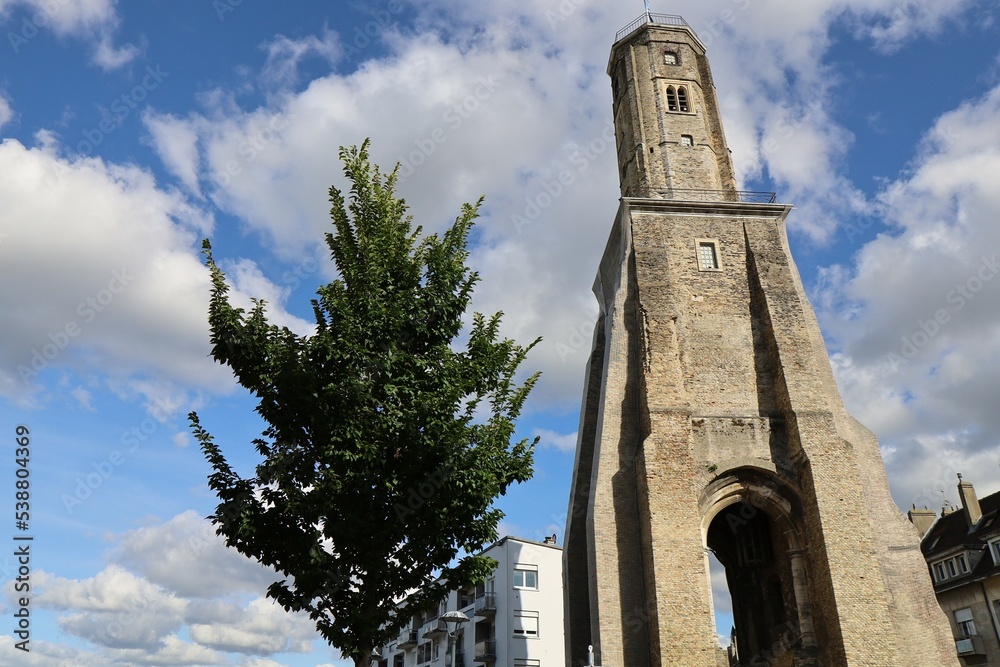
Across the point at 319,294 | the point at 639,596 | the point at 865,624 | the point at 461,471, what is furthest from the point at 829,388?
the point at 319,294

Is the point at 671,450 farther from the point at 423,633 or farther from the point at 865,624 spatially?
the point at 423,633

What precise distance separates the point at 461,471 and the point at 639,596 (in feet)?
32.2

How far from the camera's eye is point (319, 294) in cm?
1358

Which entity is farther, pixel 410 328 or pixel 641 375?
pixel 641 375

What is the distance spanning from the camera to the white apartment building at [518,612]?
1585 inches

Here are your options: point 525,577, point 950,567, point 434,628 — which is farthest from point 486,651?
point 950,567

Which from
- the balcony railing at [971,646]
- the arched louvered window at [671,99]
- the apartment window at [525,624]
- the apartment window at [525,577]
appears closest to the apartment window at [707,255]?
the arched louvered window at [671,99]

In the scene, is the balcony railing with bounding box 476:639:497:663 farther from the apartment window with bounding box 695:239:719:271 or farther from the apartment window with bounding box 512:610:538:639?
the apartment window with bounding box 695:239:719:271

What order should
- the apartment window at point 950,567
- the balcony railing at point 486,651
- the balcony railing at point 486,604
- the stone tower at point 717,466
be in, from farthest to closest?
the balcony railing at point 486,604, the balcony railing at point 486,651, the apartment window at point 950,567, the stone tower at point 717,466

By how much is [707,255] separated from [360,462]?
1652cm

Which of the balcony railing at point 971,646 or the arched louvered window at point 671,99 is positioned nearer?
the arched louvered window at point 671,99

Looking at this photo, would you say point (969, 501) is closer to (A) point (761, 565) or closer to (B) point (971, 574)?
(B) point (971, 574)

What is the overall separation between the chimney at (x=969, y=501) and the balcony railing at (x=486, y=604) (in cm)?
2498

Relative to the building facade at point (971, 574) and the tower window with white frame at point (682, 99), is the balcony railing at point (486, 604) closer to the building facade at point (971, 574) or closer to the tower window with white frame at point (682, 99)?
the building facade at point (971, 574)
